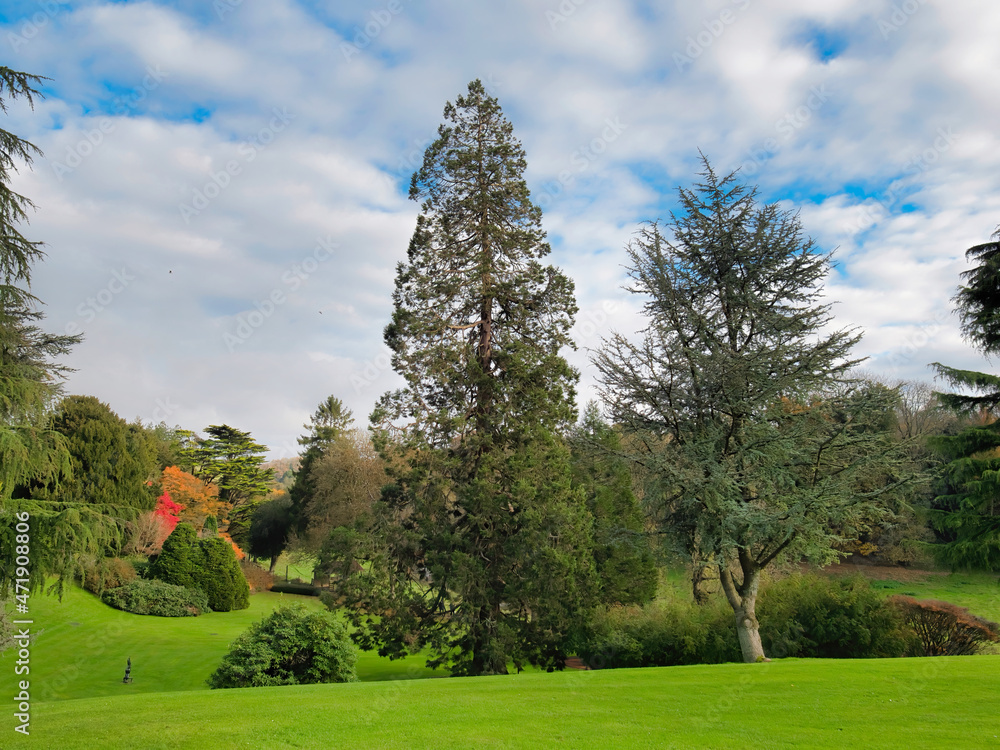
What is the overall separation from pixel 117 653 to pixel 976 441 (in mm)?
27203

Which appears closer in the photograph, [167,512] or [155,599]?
[155,599]

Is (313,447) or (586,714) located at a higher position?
(313,447)

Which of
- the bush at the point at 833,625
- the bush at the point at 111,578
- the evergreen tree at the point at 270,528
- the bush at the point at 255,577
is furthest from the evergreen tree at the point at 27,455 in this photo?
the evergreen tree at the point at 270,528

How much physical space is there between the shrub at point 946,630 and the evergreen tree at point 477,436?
866cm

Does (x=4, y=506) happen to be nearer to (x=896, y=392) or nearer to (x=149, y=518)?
(x=896, y=392)

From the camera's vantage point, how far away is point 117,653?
20766 mm

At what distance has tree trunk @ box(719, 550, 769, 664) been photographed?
1343cm

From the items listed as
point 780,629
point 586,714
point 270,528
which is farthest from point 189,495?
point 586,714

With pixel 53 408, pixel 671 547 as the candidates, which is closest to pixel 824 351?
pixel 671 547

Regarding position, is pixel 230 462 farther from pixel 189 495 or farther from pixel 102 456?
pixel 102 456

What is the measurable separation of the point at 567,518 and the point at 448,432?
4.38 m

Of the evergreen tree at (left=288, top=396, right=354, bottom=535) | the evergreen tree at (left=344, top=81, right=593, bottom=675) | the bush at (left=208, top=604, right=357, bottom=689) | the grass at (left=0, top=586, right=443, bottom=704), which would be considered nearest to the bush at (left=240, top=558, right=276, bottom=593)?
the evergreen tree at (left=288, top=396, right=354, bottom=535)

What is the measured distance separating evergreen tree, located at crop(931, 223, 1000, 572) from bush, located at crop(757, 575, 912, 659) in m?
2.19

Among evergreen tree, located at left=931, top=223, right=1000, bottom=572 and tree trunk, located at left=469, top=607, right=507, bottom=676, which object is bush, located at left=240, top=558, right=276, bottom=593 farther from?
evergreen tree, located at left=931, top=223, right=1000, bottom=572
